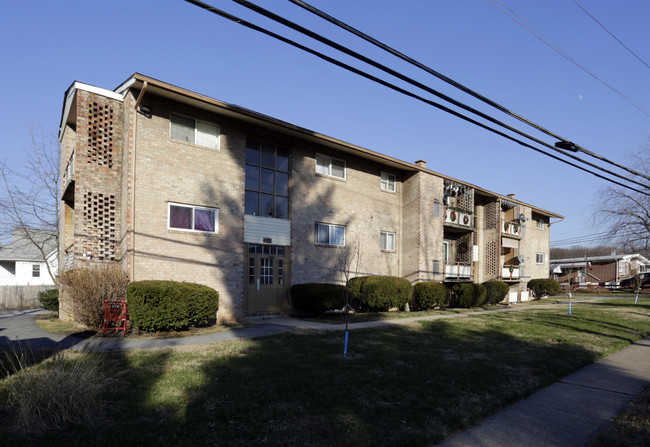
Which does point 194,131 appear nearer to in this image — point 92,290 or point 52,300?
point 92,290

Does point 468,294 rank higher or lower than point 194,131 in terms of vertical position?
lower

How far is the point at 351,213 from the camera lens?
1911 cm

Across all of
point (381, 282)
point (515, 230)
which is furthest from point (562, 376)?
point (515, 230)

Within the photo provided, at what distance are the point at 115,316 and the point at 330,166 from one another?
10.8m

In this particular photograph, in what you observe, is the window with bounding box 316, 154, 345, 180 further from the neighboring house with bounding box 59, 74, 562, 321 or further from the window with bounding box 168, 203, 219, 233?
the window with bounding box 168, 203, 219, 233

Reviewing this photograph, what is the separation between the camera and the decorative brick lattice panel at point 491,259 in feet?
89.9

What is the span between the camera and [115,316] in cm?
1116

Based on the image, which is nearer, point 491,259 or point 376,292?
point 376,292

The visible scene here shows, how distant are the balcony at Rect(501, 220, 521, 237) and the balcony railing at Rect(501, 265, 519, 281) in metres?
2.30

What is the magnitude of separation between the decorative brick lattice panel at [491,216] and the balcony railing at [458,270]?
13.8 feet

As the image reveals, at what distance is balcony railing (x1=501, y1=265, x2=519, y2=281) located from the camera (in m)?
27.8

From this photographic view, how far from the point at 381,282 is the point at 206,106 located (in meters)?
9.98

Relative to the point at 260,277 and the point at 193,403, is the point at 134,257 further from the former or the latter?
the point at 193,403

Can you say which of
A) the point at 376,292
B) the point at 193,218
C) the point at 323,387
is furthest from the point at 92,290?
the point at 376,292
